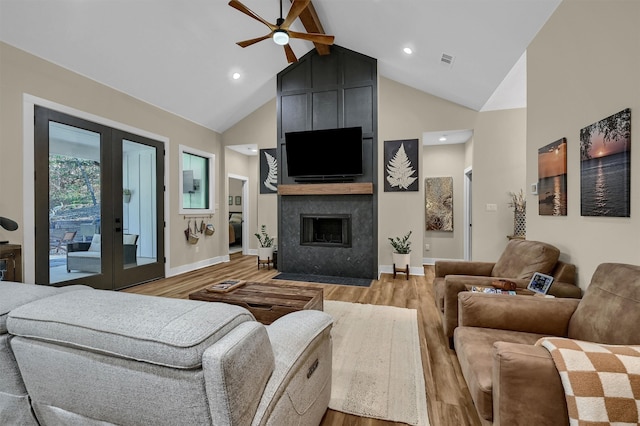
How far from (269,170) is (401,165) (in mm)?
2698

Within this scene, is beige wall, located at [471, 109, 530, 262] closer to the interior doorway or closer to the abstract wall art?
the abstract wall art

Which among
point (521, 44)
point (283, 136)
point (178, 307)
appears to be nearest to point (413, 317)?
point (178, 307)

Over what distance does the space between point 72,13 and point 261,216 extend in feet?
13.9

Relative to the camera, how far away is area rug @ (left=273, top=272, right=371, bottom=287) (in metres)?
4.71

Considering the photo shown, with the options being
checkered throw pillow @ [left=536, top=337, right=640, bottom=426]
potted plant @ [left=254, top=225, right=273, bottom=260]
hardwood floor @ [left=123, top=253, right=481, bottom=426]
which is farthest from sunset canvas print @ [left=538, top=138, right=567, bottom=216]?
potted plant @ [left=254, top=225, right=273, bottom=260]

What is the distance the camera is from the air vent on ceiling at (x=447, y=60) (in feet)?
12.6

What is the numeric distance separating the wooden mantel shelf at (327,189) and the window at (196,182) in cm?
185

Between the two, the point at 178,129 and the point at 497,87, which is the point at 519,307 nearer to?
the point at 497,87

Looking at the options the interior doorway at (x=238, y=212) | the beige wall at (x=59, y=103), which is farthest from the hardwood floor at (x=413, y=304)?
the beige wall at (x=59, y=103)

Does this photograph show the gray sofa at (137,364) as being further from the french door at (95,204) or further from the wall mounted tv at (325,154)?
the wall mounted tv at (325,154)

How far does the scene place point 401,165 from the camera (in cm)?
520

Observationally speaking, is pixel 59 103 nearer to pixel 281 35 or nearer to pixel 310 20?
pixel 281 35

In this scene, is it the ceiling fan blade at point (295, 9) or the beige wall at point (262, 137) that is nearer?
the ceiling fan blade at point (295, 9)

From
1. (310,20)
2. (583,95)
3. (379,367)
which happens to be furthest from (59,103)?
(583,95)
